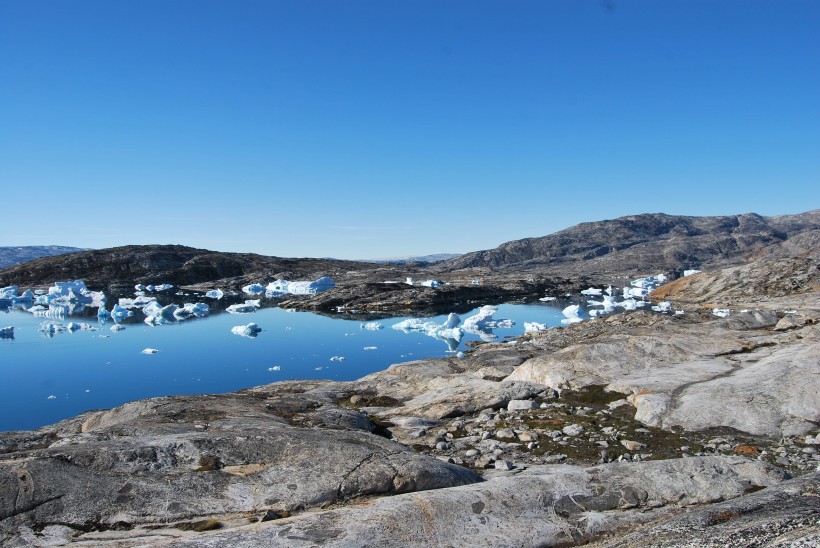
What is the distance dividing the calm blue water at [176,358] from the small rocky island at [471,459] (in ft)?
41.1

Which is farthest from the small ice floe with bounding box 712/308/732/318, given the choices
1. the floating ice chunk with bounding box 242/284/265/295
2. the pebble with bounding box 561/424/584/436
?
the floating ice chunk with bounding box 242/284/265/295

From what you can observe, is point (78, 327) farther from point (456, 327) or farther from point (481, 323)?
point (481, 323)

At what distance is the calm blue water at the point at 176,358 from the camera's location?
30.3m

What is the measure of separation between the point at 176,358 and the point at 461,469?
3686 centimetres

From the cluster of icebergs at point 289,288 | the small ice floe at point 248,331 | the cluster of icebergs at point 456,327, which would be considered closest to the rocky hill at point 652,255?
the cluster of icebergs at point 289,288

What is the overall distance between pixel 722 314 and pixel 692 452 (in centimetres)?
3543

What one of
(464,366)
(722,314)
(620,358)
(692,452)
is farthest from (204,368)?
(722,314)

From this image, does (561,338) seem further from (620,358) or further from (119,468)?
(119,468)

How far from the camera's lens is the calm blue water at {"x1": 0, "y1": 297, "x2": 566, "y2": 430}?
30344 mm

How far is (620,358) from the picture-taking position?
727 inches

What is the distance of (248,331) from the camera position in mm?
51031

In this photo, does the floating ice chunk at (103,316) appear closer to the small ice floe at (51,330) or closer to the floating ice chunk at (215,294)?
the small ice floe at (51,330)

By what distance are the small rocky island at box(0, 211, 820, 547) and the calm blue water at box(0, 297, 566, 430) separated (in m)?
12.5

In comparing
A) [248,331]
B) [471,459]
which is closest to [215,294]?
[248,331]
